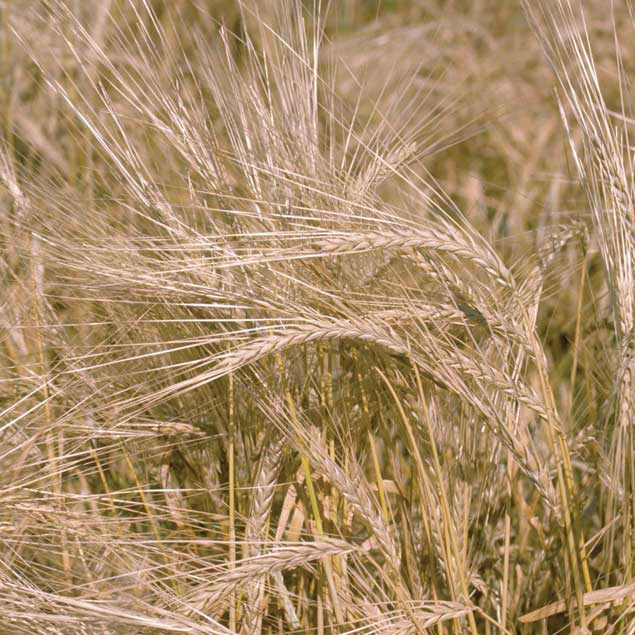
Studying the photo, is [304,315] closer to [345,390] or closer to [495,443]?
[345,390]

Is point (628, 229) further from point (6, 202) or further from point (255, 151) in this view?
point (6, 202)

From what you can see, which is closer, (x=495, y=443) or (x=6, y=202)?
(x=495, y=443)

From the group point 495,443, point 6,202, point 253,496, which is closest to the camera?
point 253,496

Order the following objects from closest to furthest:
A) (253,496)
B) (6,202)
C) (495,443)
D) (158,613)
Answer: (158,613), (253,496), (495,443), (6,202)

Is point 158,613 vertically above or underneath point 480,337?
underneath

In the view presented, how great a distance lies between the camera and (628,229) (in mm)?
1083

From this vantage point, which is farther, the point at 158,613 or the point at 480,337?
the point at 480,337

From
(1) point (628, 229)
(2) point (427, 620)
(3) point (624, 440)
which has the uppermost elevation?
(1) point (628, 229)

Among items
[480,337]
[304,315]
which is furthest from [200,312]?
[480,337]

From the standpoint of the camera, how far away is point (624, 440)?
1078 mm

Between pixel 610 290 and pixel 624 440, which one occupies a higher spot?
pixel 610 290

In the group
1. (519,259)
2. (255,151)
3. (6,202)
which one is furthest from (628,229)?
(6,202)

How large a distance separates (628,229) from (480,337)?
229 millimetres

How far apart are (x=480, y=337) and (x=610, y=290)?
0.17 meters
